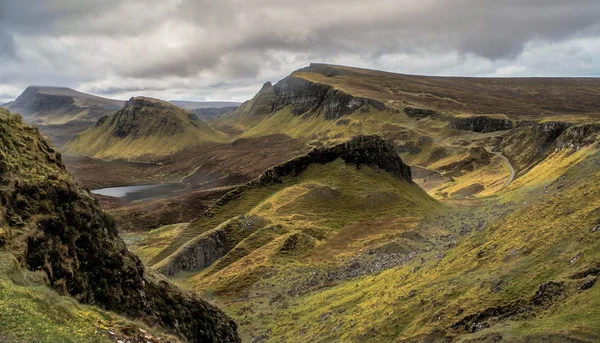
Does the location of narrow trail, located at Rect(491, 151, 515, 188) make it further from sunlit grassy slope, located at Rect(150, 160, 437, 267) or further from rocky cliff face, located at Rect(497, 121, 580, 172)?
sunlit grassy slope, located at Rect(150, 160, 437, 267)

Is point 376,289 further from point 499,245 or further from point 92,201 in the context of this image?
point 92,201

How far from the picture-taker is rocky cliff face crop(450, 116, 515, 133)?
18550cm

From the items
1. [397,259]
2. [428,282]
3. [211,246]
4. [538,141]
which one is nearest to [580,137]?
[538,141]

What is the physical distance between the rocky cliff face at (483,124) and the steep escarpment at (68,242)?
180389mm

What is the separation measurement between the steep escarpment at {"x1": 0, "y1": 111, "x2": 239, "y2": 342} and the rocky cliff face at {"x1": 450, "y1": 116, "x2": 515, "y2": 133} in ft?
592

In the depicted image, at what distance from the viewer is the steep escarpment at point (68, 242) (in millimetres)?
22938

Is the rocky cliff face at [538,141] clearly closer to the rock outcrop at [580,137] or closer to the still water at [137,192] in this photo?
the rock outcrop at [580,137]

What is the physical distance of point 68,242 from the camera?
83.2ft

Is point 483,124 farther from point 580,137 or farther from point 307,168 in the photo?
point 307,168

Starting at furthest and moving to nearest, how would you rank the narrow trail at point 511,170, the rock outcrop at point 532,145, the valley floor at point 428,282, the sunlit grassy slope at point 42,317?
the rock outcrop at point 532,145
the narrow trail at point 511,170
the valley floor at point 428,282
the sunlit grassy slope at point 42,317

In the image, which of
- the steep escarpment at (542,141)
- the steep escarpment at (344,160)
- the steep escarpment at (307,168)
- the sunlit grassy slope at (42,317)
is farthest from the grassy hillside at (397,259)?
the sunlit grassy slope at (42,317)

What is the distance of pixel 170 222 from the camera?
114062 millimetres

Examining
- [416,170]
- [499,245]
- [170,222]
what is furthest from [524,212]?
[416,170]

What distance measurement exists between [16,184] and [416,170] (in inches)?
5585
